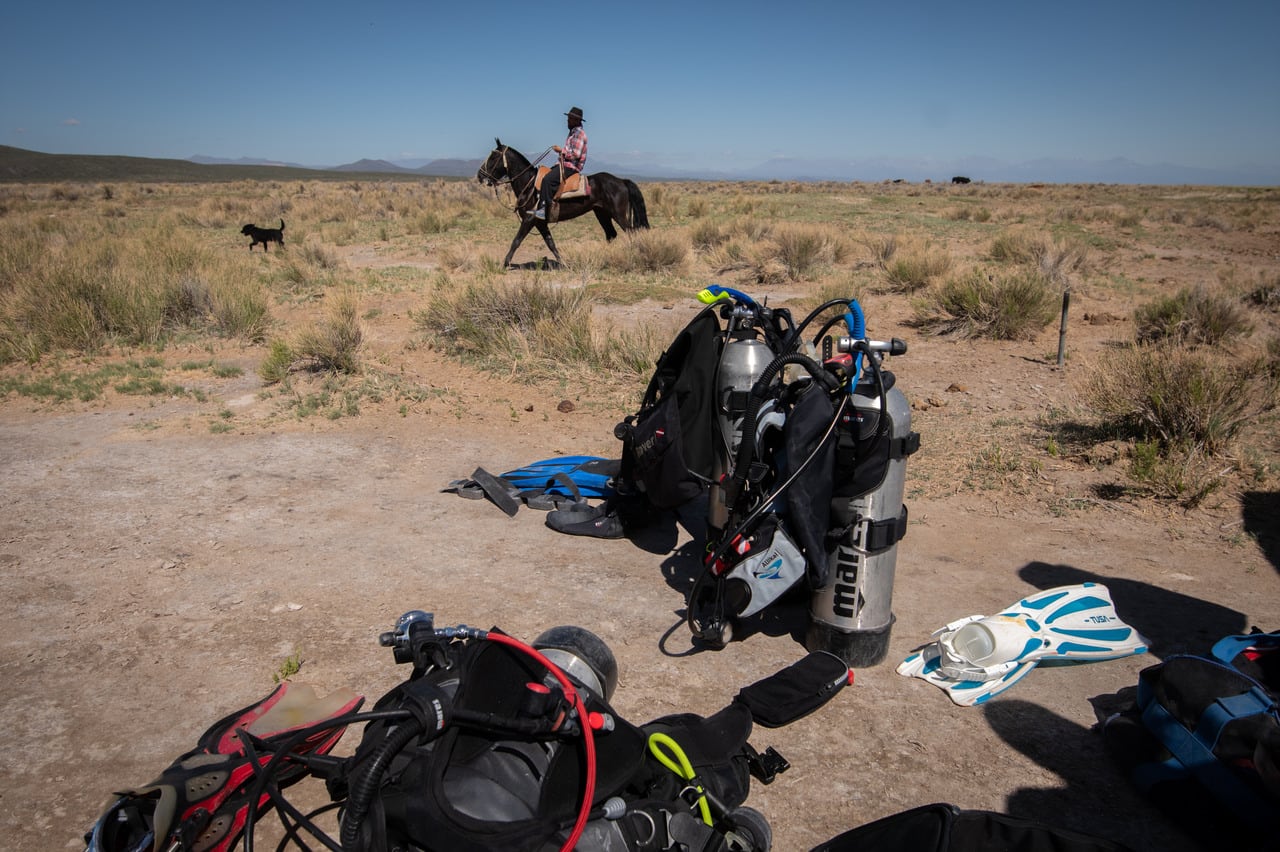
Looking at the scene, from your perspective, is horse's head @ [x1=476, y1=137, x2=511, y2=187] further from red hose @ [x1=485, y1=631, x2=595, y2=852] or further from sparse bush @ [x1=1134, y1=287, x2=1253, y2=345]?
red hose @ [x1=485, y1=631, x2=595, y2=852]

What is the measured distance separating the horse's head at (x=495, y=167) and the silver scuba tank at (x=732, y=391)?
485 inches

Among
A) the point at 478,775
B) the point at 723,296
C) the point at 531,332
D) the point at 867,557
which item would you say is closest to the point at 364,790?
the point at 478,775

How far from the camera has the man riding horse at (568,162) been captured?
1434 cm

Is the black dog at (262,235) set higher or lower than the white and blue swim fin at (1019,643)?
higher

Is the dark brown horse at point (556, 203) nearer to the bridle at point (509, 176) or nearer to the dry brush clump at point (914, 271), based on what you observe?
the bridle at point (509, 176)

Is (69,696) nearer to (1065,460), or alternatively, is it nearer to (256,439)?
(256,439)

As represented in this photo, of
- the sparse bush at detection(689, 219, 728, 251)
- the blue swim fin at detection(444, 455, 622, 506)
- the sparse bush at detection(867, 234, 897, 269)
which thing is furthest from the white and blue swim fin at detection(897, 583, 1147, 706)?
the sparse bush at detection(689, 219, 728, 251)

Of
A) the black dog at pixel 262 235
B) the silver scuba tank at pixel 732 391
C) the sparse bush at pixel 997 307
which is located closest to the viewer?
the silver scuba tank at pixel 732 391

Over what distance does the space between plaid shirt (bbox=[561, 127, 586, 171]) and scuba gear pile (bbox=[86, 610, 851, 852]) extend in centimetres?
1360

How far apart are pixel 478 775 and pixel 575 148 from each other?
14499 mm

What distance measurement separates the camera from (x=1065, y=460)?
5.42 metres

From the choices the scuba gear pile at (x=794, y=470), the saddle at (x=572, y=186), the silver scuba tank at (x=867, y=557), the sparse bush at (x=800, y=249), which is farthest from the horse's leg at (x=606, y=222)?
the silver scuba tank at (x=867, y=557)

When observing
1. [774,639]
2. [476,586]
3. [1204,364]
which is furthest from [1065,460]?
[476,586]

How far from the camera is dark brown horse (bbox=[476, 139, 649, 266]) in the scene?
14508 mm
